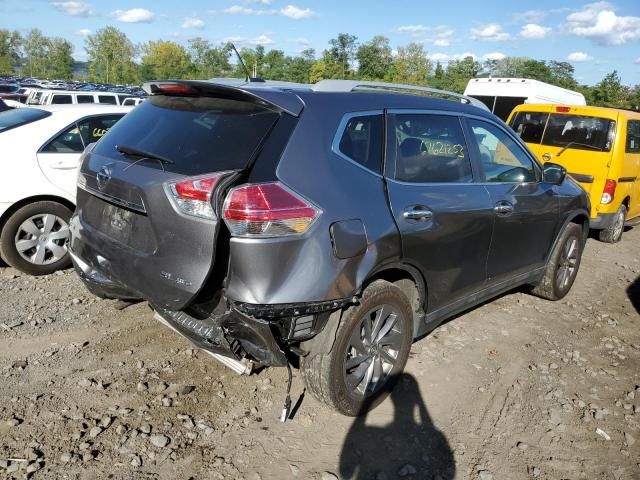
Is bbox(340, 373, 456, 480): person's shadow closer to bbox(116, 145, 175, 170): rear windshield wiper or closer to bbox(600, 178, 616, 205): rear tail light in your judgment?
bbox(116, 145, 175, 170): rear windshield wiper

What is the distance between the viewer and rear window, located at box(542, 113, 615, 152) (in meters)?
7.27

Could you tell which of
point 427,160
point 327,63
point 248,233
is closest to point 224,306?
point 248,233

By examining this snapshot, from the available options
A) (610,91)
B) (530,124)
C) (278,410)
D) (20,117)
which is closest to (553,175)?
(278,410)

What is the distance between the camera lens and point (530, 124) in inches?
321

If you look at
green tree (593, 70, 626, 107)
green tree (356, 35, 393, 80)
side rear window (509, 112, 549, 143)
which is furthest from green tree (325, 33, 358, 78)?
side rear window (509, 112, 549, 143)

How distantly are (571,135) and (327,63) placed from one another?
54.5 m

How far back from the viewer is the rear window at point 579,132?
7.27 meters

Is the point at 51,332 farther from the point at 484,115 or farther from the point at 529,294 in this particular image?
the point at 529,294

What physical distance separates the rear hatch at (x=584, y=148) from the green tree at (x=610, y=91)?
34363 millimetres

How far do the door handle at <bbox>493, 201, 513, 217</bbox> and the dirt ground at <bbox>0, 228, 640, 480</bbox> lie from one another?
1106mm

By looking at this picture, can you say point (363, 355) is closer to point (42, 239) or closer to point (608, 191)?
point (42, 239)

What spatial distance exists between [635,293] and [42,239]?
20.2ft

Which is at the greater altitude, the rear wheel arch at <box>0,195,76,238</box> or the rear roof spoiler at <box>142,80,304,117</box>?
the rear roof spoiler at <box>142,80,304,117</box>

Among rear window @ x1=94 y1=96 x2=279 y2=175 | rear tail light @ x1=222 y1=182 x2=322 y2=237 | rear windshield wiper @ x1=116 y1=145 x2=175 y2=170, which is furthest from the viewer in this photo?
rear windshield wiper @ x1=116 y1=145 x2=175 y2=170
